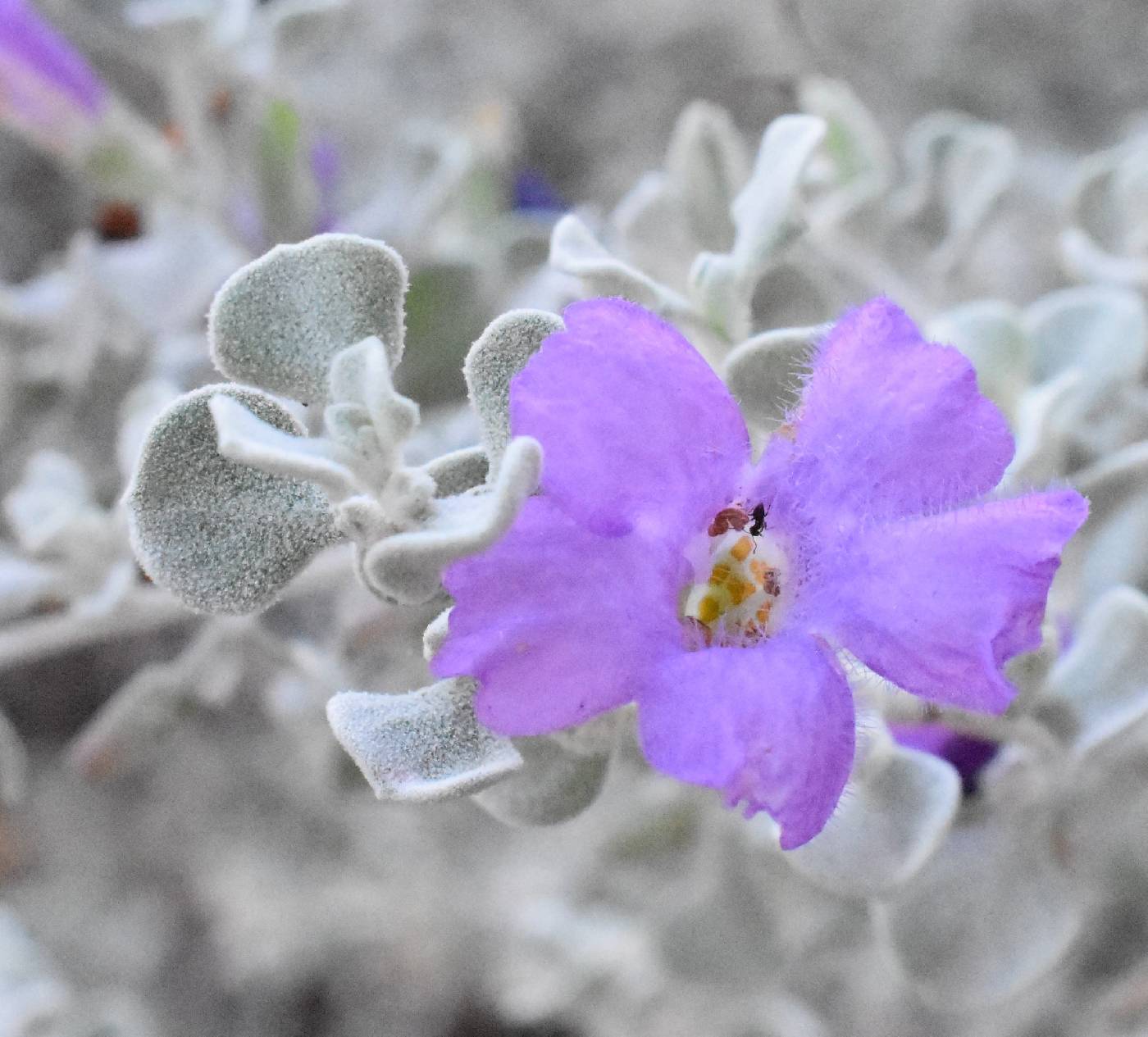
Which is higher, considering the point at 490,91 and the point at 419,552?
the point at 419,552

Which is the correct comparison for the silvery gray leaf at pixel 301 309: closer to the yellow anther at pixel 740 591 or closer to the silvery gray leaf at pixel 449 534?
the silvery gray leaf at pixel 449 534

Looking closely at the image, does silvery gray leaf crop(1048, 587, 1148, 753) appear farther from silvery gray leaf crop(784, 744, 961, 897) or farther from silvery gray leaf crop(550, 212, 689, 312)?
silvery gray leaf crop(550, 212, 689, 312)

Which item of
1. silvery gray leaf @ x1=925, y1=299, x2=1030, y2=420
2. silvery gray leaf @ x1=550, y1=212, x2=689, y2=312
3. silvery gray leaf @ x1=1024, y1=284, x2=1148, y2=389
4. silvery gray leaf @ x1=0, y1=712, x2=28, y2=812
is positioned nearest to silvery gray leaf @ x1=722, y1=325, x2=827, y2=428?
silvery gray leaf @ x1=550, y1=212, x2=689, y2=312

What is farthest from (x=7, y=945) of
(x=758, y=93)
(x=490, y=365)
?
(x=758, y=93)

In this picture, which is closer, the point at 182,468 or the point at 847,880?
the point at 182,468

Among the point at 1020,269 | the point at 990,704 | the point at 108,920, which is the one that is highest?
the point at 990,704

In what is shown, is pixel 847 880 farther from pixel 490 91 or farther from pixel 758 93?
pixel 490 91

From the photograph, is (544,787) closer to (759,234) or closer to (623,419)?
(623,419)
